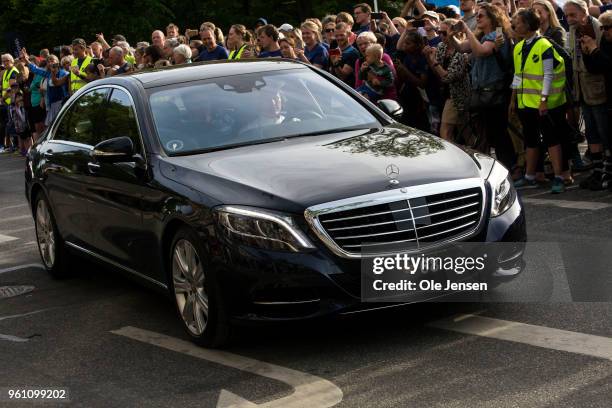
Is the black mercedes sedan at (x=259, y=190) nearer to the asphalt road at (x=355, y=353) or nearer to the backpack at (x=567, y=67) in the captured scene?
the asphalt road at (x=355, y=353)

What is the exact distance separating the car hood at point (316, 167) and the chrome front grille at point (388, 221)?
0.24 ft

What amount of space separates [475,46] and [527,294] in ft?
18.7

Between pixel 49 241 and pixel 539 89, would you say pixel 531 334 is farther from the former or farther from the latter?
pixel 539 89

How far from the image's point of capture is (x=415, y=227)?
652cm

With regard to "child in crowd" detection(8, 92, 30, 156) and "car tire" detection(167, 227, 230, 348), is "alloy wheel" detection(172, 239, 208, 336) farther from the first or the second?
"child in crowd" detection(8, 92, 30, 156)

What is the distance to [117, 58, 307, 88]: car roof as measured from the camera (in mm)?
8336

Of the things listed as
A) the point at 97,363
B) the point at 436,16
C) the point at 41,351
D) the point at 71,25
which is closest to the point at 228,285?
the point at 97,363

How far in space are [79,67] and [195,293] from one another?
15358 millimetres

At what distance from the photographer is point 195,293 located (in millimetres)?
7004

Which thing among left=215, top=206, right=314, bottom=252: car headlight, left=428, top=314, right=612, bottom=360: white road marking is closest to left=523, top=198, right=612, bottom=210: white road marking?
left=428, top=314, right=612, bottom=360: white road marking

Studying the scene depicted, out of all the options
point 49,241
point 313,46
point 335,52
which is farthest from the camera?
point 313,46

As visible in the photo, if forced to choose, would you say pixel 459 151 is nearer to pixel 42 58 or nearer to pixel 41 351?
pixel 41 351

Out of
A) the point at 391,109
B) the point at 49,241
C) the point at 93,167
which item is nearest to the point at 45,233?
the point at 49,241

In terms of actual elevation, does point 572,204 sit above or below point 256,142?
below
